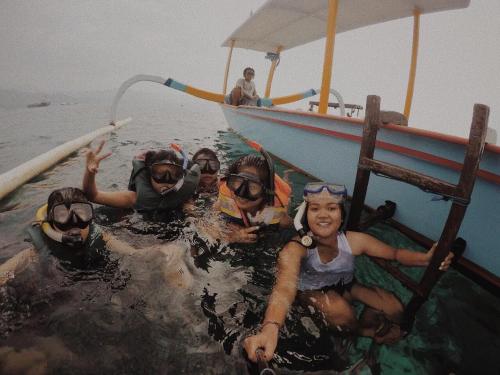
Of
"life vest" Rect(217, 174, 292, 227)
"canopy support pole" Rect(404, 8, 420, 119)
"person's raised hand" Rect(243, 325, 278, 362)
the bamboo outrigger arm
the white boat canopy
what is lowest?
"person's raised hand" Rect(243, 325, 278, 362)

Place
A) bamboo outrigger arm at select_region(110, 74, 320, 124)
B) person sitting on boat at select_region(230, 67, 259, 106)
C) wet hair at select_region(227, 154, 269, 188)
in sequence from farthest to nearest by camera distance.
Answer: person sitting on boat at select_region(230, 67, 259, 106) → bamboo outrigger arm at select_region(110, 74, 320, 124) → wet hair at select_region(227, 154, 269, 188)

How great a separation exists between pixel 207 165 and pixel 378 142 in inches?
110

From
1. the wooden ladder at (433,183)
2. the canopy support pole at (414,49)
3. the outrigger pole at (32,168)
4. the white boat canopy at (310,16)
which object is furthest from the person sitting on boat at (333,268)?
the white boat canopy at (310,16)

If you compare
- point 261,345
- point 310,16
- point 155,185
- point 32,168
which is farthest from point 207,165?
point 310,16

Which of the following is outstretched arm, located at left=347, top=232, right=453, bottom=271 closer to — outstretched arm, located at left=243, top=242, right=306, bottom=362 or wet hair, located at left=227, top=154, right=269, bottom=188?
outstretched arm, located at left=243, top=242, right=306, bottom=362

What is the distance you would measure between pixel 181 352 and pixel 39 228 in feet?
6.03

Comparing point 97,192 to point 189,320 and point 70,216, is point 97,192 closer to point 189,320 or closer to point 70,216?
point 70,216

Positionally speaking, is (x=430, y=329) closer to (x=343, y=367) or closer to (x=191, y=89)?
(x=343, y=367)

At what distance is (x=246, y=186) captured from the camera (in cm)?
311

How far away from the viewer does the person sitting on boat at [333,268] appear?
227cm

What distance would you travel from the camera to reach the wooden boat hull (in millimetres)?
2711

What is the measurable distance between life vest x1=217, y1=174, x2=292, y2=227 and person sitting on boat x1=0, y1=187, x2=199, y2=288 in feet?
2.74

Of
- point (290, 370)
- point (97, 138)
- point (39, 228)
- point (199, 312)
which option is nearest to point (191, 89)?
point (97, 138)

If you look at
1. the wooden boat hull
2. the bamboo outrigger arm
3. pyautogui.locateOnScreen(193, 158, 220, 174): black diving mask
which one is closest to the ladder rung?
the wooden boat hull
